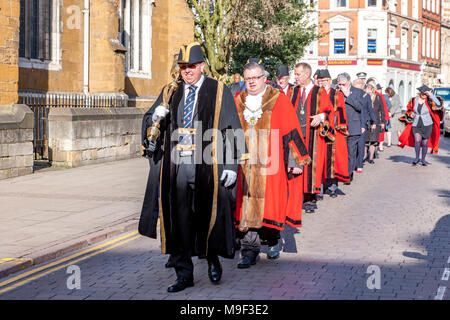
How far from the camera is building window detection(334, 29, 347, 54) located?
57156mm

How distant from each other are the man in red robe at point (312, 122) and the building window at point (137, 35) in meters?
14.8

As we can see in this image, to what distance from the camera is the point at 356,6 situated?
5678 cm

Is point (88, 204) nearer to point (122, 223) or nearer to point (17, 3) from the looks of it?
point (122, 223)

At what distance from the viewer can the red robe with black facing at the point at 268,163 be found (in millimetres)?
6992

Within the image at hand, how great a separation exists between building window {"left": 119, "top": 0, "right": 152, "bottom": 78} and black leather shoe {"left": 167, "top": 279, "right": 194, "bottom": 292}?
18921mm

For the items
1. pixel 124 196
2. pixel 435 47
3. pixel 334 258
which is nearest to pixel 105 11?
pixel 124 196

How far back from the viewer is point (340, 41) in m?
57.3

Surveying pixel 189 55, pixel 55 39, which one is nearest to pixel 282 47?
pixel 55 39

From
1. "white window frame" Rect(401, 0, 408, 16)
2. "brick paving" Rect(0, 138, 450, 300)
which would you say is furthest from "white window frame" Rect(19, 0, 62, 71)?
"white window frame" Rect(401, 0, 408, 16)

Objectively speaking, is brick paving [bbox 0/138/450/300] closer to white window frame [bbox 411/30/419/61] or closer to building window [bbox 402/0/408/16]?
building window [bbox 402/0/408/16]

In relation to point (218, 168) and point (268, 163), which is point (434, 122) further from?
point (218, 168)

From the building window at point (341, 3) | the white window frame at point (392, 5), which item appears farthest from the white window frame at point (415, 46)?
the building window at point (341, 3)

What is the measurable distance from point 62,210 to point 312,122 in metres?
3.68

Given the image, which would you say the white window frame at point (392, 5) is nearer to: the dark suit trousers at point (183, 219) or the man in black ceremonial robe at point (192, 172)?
the man in black ceremonial robe at point (192, 172)
